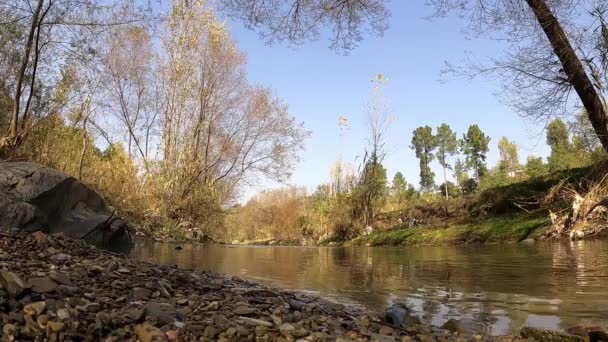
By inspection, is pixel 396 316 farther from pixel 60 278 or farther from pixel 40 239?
pixel 40 239

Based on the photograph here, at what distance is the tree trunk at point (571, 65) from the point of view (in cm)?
782

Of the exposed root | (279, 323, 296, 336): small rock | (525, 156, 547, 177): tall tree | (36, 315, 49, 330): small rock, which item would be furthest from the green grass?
(525, 156, 547, 177): tall tree

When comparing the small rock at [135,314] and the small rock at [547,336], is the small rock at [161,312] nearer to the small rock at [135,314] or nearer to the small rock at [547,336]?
the small rock at [135,314]

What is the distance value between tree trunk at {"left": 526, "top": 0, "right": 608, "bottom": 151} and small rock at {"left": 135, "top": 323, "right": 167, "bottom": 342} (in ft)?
25.2

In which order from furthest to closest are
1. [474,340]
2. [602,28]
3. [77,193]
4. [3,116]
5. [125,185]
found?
[125,185], [3,116], [77,193], [602,28], [474,340]

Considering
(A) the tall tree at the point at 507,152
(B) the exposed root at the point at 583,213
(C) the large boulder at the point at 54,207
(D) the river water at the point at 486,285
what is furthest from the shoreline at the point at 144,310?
(A) the tall tree at the point at 507,152

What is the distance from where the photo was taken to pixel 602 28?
7477 mm

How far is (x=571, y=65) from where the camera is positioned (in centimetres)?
782

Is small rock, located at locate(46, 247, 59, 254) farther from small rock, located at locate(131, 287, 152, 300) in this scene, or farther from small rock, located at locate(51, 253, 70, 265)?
small rock, located at locate(131, 287, 152, 300)

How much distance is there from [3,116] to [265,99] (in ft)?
46.1

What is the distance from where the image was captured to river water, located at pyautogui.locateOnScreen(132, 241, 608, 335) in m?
3.62

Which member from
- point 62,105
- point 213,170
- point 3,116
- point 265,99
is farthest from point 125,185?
point 265,99

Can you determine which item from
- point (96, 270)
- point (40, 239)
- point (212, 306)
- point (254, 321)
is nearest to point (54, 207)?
point (40, 239)

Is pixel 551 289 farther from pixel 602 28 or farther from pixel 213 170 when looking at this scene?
pixel 213 170
